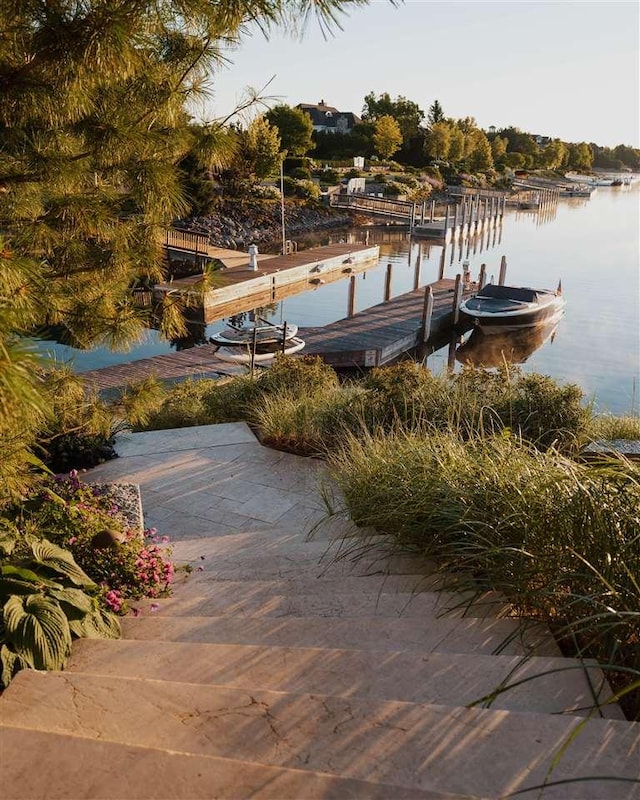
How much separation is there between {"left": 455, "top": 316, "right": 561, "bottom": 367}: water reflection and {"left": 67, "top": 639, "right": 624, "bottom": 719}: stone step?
18.7 metres

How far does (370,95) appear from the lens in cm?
8444

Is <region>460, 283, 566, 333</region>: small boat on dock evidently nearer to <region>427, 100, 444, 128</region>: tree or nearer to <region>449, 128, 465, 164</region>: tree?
<region>449, 128, 465, 164</region>: tree

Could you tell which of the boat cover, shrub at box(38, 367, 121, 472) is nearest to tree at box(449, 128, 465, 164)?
the boat cover

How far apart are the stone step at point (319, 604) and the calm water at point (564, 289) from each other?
2485 mm

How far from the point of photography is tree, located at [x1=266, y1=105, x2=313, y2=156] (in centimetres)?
5066

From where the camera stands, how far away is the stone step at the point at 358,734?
166 centimetres

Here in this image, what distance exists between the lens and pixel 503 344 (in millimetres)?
21219

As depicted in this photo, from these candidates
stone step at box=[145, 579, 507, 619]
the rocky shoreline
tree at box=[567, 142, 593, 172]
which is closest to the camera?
stone step at box=[145, 579, 507, 619]

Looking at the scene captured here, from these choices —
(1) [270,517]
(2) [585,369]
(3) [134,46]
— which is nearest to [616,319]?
(2) [585,369]

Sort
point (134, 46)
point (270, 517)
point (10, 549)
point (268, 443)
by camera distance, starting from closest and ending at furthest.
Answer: point (10, 549) → point (134, 46) → point (270, 517) → point (268, 443)

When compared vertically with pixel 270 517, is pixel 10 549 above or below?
above

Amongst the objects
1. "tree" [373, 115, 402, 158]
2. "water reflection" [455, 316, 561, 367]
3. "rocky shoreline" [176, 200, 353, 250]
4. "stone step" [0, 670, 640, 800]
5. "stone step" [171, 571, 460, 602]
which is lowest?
"water reflection" [455, 316, 561, 367]

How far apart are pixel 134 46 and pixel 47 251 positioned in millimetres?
1908

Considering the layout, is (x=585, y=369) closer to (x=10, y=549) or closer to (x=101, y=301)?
(x=101, y=301)
